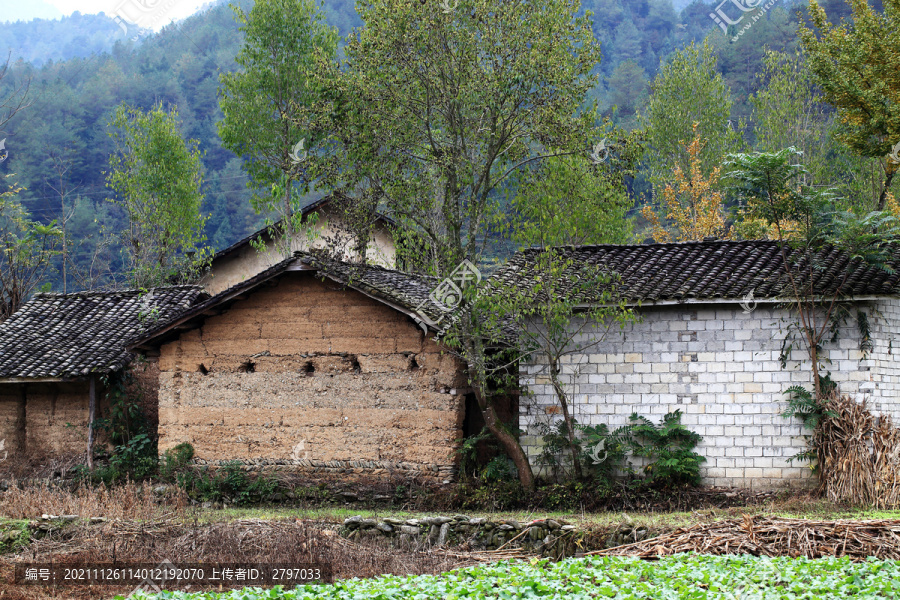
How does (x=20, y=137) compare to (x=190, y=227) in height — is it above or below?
above

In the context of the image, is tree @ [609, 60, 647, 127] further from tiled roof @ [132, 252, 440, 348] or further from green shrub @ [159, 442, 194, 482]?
green shrub @ [159, 442, 194, 482]

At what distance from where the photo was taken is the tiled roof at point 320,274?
14.3m

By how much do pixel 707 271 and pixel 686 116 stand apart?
21.5 metres

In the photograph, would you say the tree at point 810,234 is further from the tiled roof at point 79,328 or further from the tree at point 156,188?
the tree at point 156,188

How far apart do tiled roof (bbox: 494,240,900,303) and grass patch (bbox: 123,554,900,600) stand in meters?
5.87

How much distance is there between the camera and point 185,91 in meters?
57.1

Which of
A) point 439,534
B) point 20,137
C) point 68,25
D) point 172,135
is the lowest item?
point 439,534

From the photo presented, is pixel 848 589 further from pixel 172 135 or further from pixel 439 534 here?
pixel 172 135

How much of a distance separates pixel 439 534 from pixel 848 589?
550 cm

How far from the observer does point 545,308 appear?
1330cm

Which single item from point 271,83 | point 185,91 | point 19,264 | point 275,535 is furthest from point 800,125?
point 185,91

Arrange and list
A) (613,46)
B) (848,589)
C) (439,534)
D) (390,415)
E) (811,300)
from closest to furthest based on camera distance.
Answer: (848,589)
(439,534)
(811,300)
(390,415)
(613,46)

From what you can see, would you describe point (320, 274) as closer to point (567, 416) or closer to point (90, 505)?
point (567, 416)

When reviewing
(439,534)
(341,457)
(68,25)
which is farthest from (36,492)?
(68,25)
